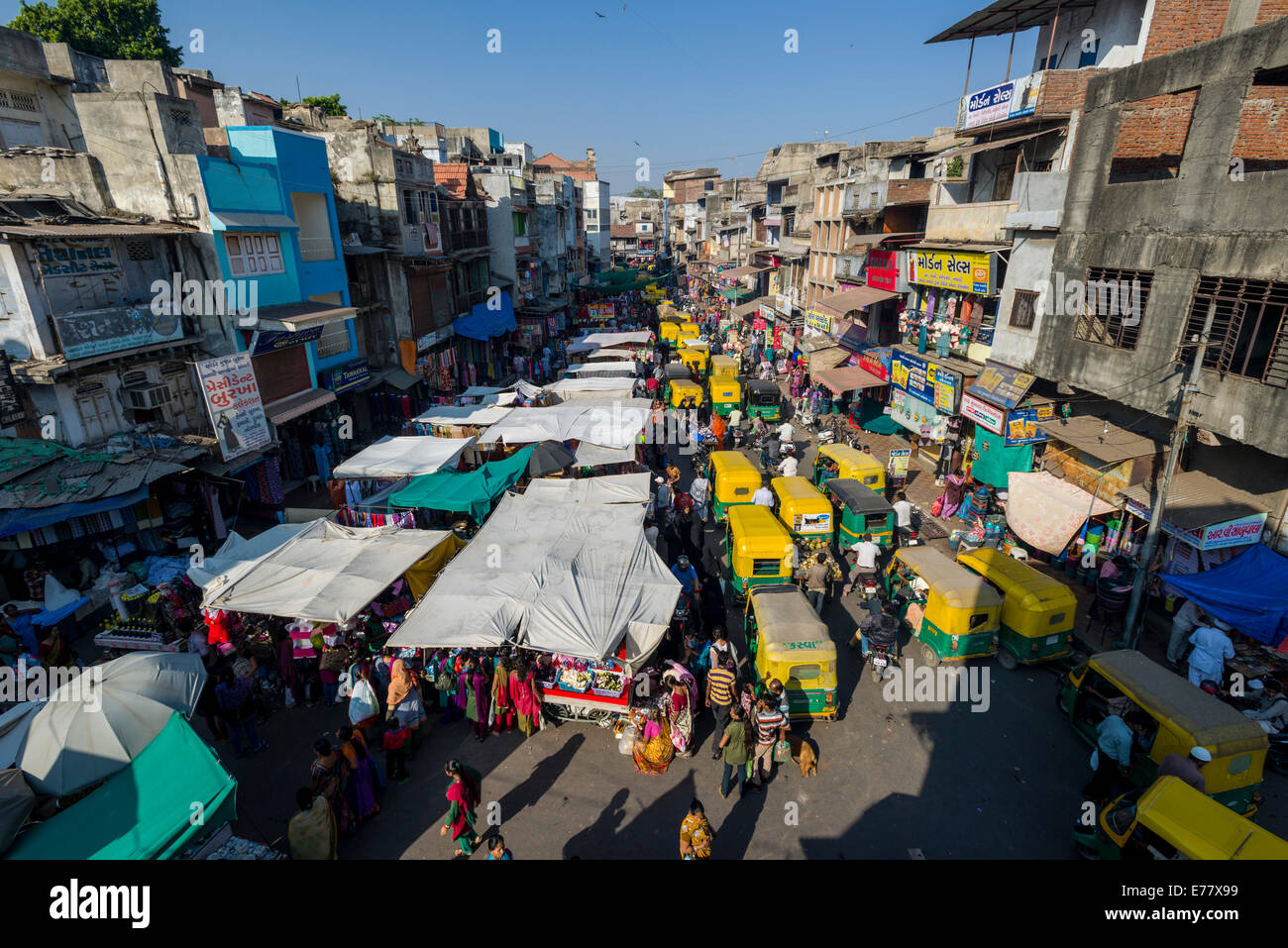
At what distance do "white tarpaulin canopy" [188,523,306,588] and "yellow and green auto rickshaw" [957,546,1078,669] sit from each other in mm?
13905

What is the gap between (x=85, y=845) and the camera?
6223 millimetres

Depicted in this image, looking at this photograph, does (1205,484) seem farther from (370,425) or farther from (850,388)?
(370,425)

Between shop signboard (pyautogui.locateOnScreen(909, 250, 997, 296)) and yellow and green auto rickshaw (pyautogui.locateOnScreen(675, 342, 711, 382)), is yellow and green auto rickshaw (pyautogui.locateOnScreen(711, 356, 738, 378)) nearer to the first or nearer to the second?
yellow and green auto rickshaw (pyautogui.locateOnScreen(675, 342, 711, 382))

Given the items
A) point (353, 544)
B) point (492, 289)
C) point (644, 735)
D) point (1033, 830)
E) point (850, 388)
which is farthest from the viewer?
point (492, 289)

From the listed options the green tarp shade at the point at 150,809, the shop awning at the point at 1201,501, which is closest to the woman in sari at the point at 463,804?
the green tarp shade at the point at 150,809

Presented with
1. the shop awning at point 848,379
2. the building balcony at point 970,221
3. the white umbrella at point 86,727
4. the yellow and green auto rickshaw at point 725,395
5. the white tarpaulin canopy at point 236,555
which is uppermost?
the building balcony at point 970,221

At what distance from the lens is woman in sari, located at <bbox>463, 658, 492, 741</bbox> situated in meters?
10.3

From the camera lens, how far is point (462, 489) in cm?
1533

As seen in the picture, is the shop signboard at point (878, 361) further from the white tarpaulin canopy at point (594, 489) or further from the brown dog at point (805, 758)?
the brown dog at point (805, 758)

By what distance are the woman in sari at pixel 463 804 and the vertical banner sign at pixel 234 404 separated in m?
12.6

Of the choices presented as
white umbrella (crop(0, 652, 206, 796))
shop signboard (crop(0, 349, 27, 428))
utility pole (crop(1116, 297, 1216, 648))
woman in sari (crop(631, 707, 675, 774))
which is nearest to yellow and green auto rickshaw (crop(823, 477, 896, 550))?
utility pole (crop(1116, 297, 1216, 648))

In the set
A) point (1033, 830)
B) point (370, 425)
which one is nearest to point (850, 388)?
point (1033, 830)

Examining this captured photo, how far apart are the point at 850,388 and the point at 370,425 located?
63.4 feet

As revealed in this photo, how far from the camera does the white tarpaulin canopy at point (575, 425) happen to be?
18.0 meters
